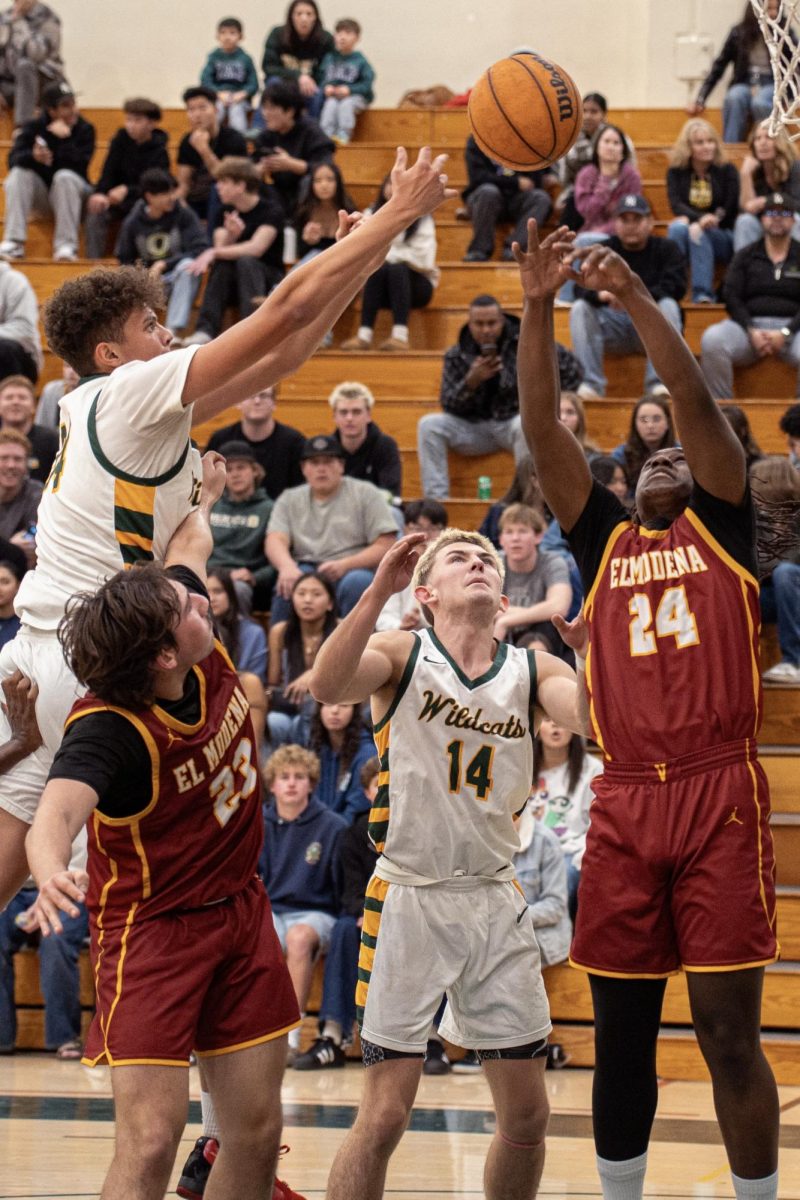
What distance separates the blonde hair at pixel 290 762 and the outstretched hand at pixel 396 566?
4.01 metres

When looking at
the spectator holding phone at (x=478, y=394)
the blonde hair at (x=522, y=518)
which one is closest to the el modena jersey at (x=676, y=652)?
the blonde hair at (x=522, y=518)

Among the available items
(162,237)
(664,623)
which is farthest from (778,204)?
(664,623)

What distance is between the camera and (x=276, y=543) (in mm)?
9812

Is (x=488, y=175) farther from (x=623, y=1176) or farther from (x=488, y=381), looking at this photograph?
(x=623, y=1176)

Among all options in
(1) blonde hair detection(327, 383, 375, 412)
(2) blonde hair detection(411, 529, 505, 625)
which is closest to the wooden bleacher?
(1) blonde hair detection(327, 383, 375, 412)

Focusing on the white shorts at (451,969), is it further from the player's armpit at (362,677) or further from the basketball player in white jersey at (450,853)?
the player's armpit at (362,677)

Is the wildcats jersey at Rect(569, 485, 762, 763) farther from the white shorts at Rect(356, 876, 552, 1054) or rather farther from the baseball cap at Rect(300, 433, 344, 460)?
the baseball cap at Rect(300, 433, 344, 460)

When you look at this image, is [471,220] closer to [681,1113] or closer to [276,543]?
[276,543]

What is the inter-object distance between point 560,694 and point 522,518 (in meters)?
4.38

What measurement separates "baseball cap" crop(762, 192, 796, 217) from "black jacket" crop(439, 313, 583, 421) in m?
2.09

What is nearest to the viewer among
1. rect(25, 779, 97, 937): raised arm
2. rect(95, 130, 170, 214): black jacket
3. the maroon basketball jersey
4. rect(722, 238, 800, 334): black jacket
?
rect(25, 779, 97, 937): raised arm

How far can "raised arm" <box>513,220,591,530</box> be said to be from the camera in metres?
4.42

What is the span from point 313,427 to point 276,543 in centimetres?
263

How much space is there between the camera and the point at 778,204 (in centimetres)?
1204
